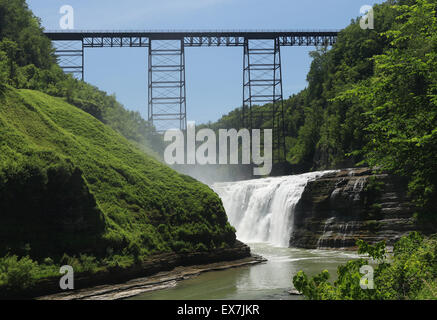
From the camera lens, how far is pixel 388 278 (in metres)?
6.43

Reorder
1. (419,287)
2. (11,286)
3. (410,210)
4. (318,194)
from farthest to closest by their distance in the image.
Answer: (318,194) → (410,210) → (11,286) → (419,287)

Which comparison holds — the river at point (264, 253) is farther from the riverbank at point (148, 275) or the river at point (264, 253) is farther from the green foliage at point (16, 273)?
the green foliage at point (16, 273)

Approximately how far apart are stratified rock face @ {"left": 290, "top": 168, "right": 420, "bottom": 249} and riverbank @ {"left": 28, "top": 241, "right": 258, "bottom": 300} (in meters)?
5.58

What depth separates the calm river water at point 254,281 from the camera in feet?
33.0

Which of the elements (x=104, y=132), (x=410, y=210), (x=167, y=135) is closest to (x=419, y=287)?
(x=410, y=210)

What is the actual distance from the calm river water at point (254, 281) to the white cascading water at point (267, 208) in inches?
199

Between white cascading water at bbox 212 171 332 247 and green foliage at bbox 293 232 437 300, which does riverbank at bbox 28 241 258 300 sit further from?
white cascading water at bbox 212 171 332 247

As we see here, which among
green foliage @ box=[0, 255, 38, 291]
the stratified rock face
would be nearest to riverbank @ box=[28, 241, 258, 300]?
green foliage @ box=[0, 255, 38, 291]

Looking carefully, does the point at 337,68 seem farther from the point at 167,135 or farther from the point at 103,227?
the point at 103,227

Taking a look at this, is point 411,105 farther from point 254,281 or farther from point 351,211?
point 351,211

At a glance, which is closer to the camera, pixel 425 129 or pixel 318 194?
pixel 425 129

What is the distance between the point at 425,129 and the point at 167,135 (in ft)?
101
